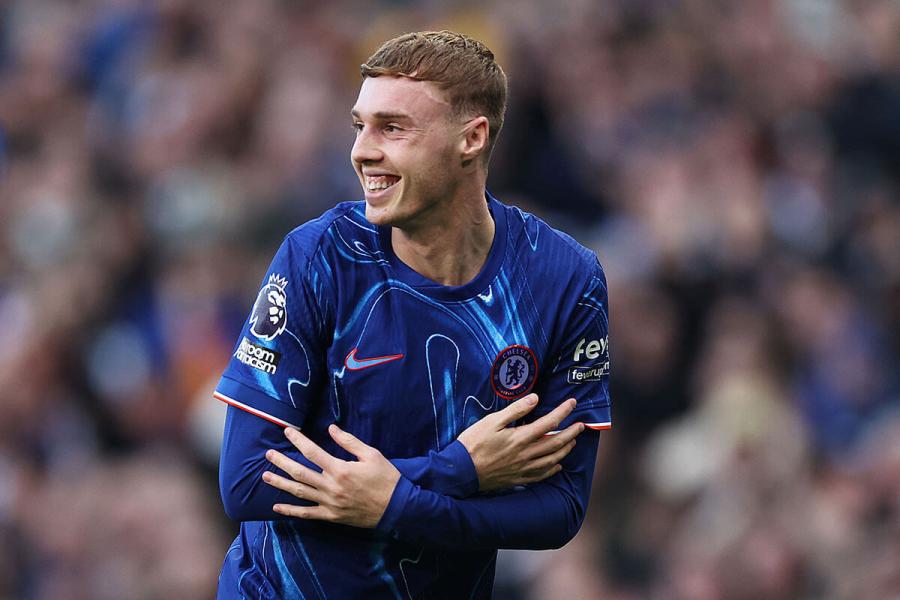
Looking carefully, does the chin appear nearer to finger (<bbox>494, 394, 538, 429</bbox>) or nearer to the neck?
the neck

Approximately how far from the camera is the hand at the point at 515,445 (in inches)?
141

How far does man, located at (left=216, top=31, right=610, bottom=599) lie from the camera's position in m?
3.50

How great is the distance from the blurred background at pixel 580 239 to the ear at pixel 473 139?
248 cm

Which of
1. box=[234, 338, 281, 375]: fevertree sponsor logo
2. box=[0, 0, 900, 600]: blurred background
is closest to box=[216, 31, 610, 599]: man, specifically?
box=[234, 338, 281, 375]: fevertree sponsor logo

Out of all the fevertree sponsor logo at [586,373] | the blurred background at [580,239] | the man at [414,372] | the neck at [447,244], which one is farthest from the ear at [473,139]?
the blurred background at [580,239]

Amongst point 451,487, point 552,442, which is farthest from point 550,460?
point 451,487

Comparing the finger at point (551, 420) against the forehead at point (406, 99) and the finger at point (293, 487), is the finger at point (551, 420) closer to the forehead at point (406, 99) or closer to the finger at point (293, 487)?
the finger at point (293, 487)

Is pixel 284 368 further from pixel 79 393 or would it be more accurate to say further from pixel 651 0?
pixel 651 0

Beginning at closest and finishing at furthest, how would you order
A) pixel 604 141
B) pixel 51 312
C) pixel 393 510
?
pixel 393 510, pixel 51 312, pixel 604 141

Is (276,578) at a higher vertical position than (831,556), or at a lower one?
higher

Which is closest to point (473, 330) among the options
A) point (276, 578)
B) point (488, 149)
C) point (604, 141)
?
point (488, 149)

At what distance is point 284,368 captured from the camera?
138 inches

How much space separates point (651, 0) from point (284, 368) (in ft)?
21.4

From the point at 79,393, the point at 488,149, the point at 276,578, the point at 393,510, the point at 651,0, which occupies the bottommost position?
the point at 79,393
